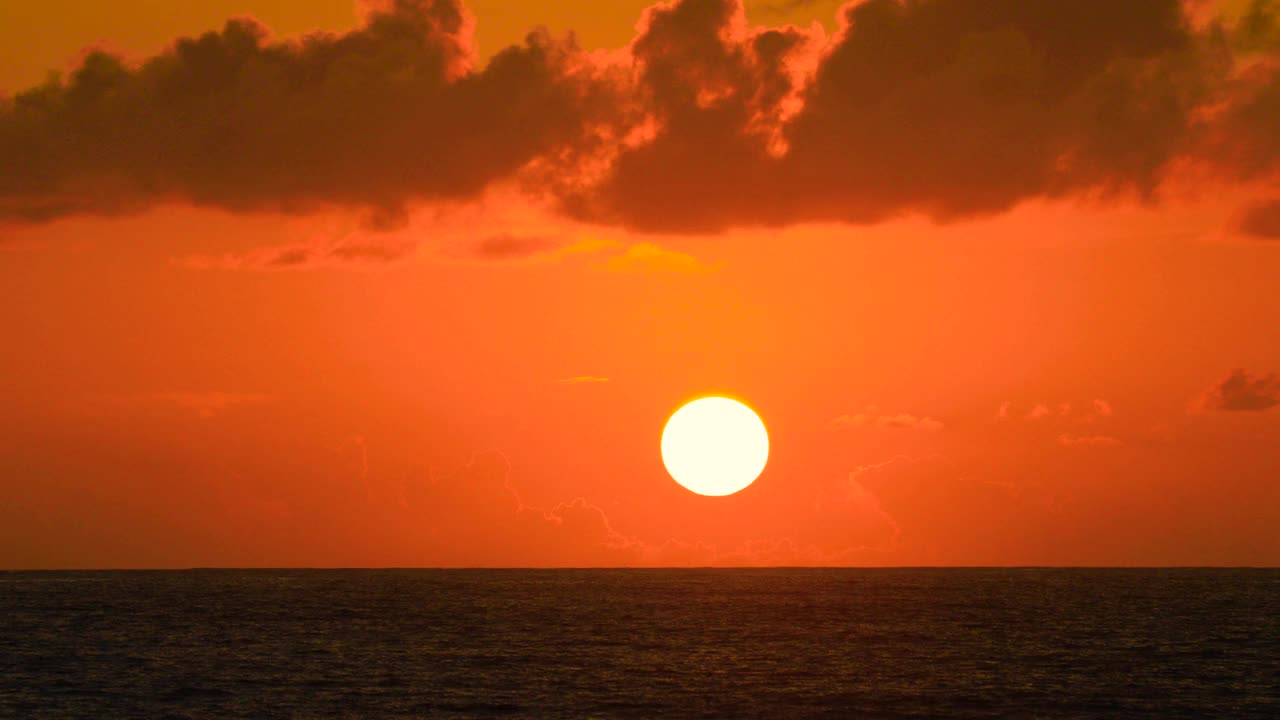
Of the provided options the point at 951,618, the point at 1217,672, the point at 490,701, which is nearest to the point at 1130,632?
the point at 951,618

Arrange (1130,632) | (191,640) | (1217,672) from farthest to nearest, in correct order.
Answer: (1130,632) < (191,640) < (1217,672)

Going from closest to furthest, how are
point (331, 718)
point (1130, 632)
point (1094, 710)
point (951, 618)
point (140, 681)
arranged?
1. point (331, 718)
2. point (1094, 710)
3. point (140, 681)
4. point (1130, 632)
5. point (951, 618)

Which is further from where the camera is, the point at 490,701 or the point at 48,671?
the point at 48,671

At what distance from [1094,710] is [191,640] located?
2933 inches

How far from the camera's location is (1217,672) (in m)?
92.6

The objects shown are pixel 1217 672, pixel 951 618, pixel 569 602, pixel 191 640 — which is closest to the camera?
pixel 1217 672

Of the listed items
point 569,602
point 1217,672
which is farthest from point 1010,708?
point 569,602

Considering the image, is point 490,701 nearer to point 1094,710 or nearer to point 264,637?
point 1094,710

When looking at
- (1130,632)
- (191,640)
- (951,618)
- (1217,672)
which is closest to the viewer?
(1217,672)

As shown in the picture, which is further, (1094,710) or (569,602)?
(569,602)

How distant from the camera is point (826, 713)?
71812mm

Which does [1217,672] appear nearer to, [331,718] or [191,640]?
[331,718]

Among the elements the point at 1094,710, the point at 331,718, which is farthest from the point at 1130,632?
the point at 331,718

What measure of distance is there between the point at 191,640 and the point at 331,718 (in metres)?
52.9
